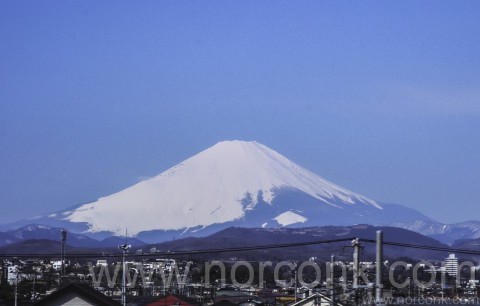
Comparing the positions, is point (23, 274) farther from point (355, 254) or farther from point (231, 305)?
point (355, 254)

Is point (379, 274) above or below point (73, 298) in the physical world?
above

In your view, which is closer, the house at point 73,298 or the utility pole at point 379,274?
the utility pole at point 379,274

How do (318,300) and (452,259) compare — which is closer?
(318,300)

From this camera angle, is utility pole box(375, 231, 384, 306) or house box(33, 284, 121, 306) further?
house box(33, 284, 121, 306)

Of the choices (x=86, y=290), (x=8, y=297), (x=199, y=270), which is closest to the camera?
(x=86, y=290)

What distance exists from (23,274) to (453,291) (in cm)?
6083

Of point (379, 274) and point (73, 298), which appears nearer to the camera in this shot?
point (379, 274)

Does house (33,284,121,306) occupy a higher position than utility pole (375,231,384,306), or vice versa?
utility pole (375,231,384,306)

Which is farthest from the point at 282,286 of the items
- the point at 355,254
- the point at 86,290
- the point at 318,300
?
the point at 355,254

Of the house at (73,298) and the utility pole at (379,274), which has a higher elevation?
the utility pole at (379,274)

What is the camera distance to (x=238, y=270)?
4843 inches

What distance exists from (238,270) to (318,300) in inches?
2805

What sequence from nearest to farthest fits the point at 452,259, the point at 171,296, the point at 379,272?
the point at 379,272, the point at 171,296, the point at 452,259

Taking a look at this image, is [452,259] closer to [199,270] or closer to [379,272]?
[199,270]
